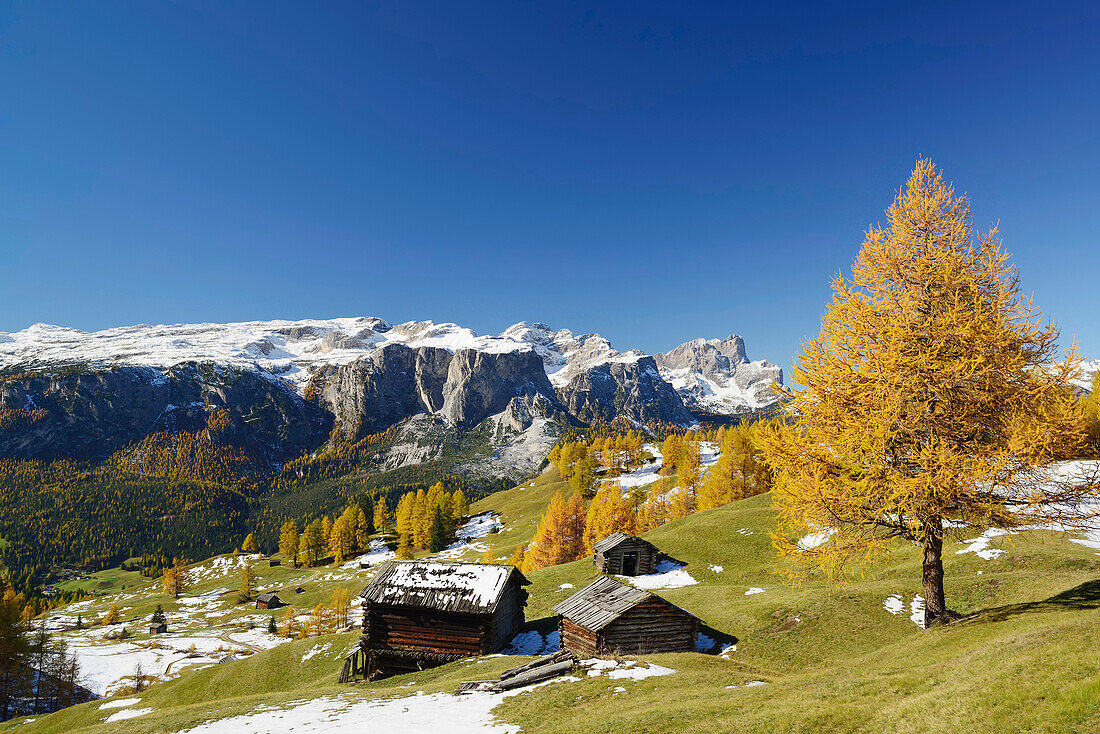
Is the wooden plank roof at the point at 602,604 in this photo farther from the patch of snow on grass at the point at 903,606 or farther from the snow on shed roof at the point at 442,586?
the patch of snow on grass at the point at 903,606

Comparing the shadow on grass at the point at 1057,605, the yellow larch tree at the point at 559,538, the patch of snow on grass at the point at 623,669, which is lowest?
the yellow larch tree at the point at 559,538

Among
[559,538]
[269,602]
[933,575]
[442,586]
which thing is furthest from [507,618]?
[269,602]

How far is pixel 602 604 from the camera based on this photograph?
101ft

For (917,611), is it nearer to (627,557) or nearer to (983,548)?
(983,548)

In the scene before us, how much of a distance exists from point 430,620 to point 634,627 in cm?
1673

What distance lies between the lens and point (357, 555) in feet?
406

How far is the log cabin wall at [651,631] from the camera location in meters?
28.6

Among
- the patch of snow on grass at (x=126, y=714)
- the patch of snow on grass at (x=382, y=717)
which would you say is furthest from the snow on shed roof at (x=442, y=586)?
the patch of snow on grass at (x=126, y=714)

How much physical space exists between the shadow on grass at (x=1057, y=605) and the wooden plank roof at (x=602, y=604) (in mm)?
14846

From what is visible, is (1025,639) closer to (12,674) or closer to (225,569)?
(12,674)

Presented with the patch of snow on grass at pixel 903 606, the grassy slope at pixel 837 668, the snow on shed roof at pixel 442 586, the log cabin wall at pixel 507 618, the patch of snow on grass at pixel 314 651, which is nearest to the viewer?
the grassy slope at pixel 837 668

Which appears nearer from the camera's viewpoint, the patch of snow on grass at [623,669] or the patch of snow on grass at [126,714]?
the patch of snow on grass at [623,669]

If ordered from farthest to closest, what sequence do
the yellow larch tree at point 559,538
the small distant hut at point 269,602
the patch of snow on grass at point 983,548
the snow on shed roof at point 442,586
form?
the small distant hut at point 269,602 → the yellow larch tree at point 559,538 → the snow on shed roof at point 442,586 → the patch of snow on grass at point 983,548

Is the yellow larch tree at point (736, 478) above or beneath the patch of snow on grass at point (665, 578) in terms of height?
above
